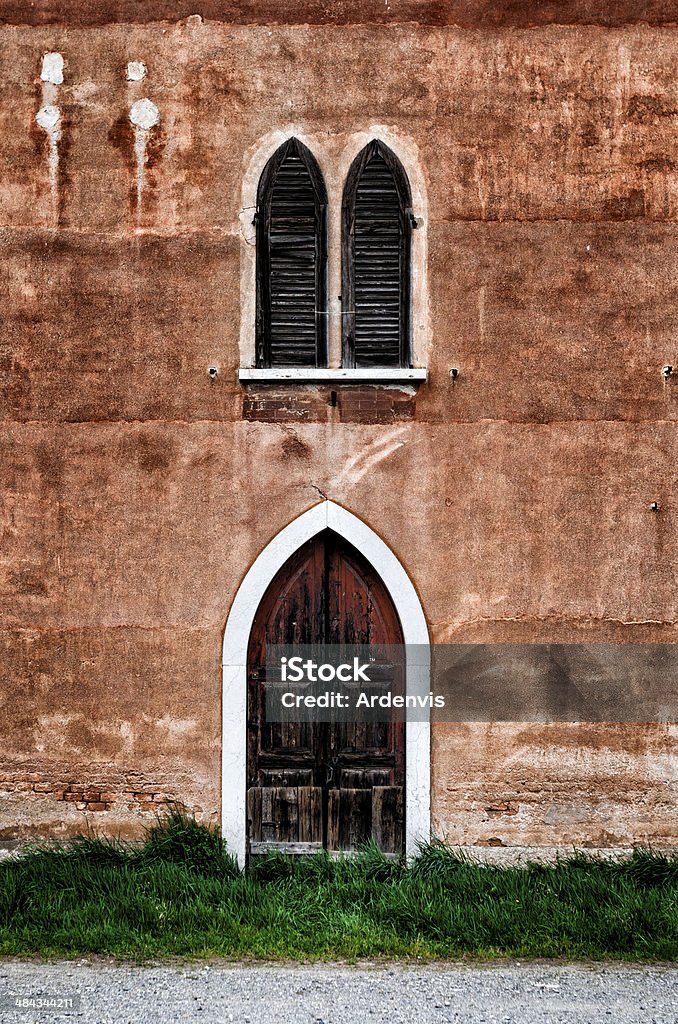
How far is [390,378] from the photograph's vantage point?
6.68 meters

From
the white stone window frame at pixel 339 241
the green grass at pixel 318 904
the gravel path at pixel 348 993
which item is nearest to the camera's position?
the gravel path at pixel 348 993

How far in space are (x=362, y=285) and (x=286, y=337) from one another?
0.68 metres

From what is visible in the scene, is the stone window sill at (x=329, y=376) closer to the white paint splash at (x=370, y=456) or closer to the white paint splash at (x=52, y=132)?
the white paint splash at (x=370, y=456)

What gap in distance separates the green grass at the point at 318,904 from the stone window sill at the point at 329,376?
3.20 metres

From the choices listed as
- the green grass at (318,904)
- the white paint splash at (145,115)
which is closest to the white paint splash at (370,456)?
the green grass at (318,904)

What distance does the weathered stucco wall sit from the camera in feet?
21.8

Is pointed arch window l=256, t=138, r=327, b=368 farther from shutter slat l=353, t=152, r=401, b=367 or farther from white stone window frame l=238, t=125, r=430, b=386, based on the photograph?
shutter slat l=353, t=152, r=401, b=367

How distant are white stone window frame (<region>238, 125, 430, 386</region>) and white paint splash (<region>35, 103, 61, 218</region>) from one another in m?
1.40

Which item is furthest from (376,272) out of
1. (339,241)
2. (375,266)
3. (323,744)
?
Answer: (323,744)

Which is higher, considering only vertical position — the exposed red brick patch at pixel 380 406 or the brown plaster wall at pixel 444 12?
the brown plaster wall at pixel 444 12

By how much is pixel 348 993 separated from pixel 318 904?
886mm

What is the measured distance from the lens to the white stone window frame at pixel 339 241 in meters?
6.71

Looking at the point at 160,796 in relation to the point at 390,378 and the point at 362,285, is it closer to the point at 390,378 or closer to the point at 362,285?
the point at 390,378

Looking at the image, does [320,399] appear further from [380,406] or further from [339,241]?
[339,241]
